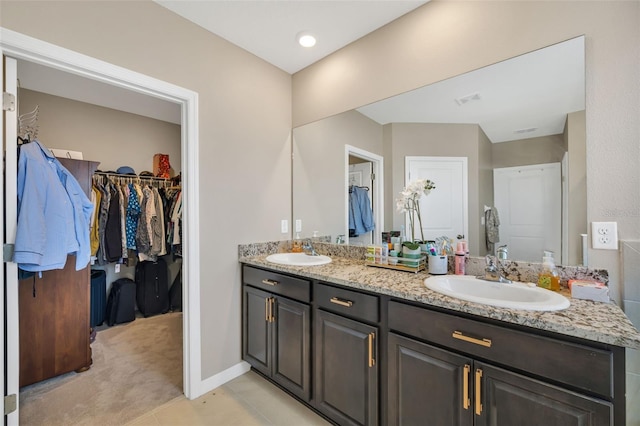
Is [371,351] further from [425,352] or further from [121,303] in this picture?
[121,303]

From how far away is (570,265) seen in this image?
1.35 meters

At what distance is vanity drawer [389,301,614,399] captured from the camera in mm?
884

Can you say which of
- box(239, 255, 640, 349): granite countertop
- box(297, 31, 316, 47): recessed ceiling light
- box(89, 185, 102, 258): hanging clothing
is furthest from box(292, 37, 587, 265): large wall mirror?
box(89, 185, 102, 258): hanging clothing

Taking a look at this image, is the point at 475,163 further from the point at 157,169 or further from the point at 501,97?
the point at 157,169

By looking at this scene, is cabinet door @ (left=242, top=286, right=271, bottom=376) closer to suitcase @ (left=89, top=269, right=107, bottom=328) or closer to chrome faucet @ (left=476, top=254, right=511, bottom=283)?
chrome faucet @ (left=476, top=254, right=511, bottom=283)

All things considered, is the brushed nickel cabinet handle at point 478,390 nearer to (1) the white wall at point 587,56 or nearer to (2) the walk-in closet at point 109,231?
(1) the white wall at point 587,56

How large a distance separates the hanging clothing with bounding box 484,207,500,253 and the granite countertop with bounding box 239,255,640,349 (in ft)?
1.32

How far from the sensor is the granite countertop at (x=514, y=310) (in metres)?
0.88

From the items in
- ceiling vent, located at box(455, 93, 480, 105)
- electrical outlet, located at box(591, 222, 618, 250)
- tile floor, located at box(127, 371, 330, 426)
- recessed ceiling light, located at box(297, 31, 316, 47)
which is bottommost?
tile floor, located at box(127, 371, 330, 426)

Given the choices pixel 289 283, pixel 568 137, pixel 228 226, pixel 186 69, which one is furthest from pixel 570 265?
pixel 186 69

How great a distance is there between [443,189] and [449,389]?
1117mm

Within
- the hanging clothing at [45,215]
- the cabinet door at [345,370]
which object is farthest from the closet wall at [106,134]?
the cabinet door at [345,370]

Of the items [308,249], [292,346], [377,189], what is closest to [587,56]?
[377,189]

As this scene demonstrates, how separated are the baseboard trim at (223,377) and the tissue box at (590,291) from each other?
7.09 feet
